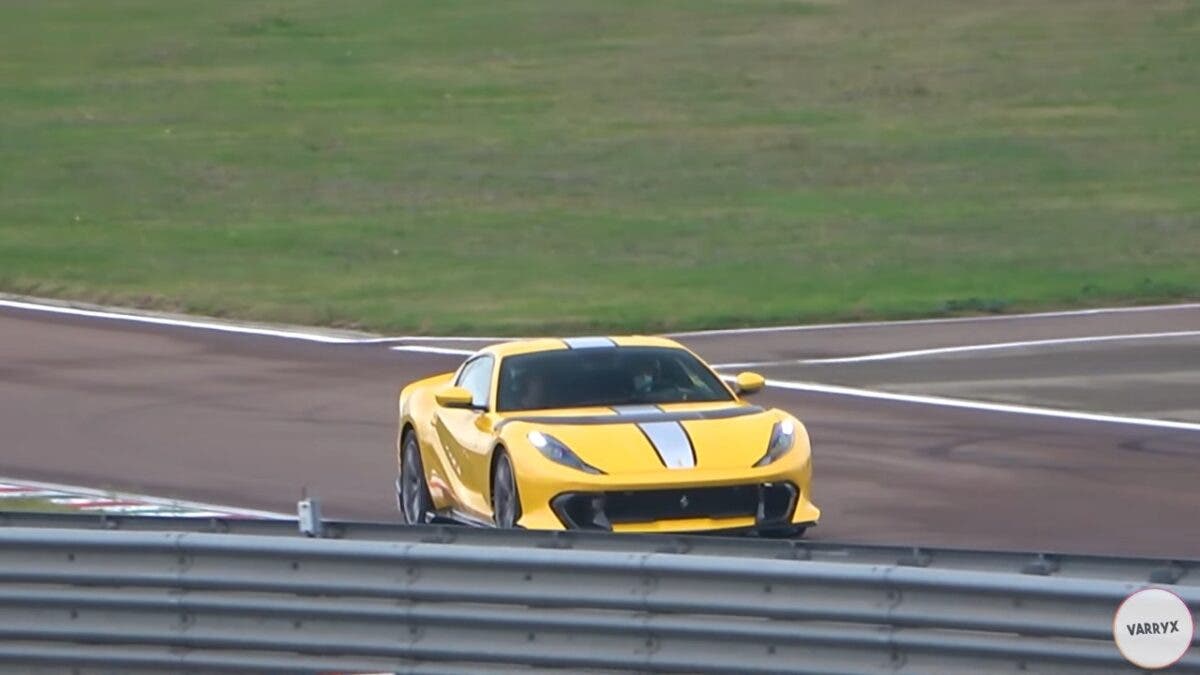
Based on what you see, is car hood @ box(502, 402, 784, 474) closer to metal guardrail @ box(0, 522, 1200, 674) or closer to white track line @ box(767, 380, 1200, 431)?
metal guardrail @ box(0, 522, 1200, 674)

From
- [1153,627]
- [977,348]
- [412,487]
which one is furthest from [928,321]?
[1153,627]

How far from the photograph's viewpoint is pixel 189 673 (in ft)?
32.9

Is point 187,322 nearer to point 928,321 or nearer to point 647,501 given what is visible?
point 928,321

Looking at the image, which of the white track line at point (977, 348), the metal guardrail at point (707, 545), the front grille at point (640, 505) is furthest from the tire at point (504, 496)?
the white track line at point (977, 348)

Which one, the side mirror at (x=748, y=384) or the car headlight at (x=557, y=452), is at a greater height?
the side mirror at (x=748, y=384)

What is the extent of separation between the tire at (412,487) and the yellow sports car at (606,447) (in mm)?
18

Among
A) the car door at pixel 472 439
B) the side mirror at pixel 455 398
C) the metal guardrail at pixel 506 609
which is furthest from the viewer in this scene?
the side mirror at pixel 455 398

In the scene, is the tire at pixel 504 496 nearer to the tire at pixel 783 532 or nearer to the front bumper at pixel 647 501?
the front bumper at pixel 647 501

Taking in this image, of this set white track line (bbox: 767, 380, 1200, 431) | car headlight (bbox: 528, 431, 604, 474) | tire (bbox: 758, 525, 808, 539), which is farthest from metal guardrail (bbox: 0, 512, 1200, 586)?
white track line (bbox: 767, 380, 1200, 431)

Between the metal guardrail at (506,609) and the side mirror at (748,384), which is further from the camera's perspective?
the side mirror at (748,384)

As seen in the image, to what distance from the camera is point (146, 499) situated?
1547 cm

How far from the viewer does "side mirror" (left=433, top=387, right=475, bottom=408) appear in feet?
44.5

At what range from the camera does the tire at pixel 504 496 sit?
12750 mm

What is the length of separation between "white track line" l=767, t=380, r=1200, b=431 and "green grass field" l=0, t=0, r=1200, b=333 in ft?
14.5
